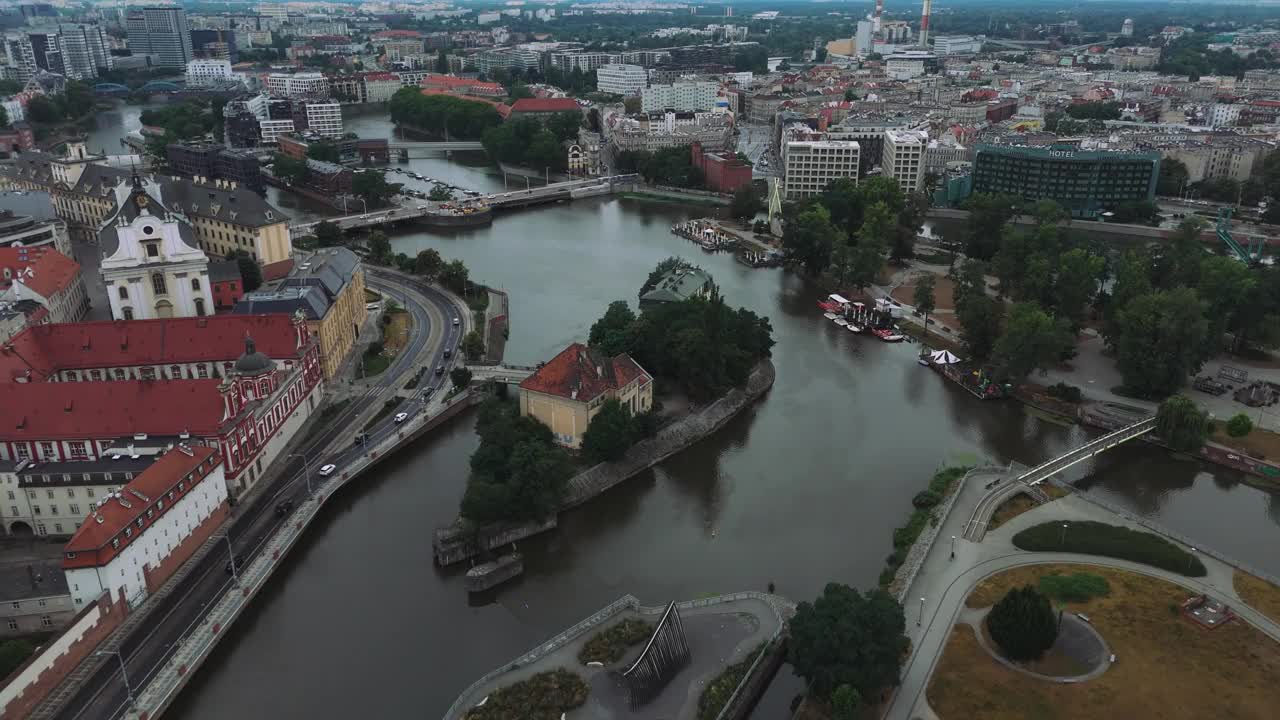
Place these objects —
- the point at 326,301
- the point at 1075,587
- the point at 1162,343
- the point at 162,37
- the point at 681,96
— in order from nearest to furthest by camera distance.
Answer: the point at 1075,587 < the point at 1162,343 < the point at 326,301 < the point at 681,96 < the point at 162,37

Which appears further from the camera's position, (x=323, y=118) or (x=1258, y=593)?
(x=323, y=118)

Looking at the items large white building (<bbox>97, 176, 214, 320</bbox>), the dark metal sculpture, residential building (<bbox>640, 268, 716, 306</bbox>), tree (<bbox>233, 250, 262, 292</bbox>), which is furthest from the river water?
large white building (<bbox>97, 176, 214, 320</bbox>)

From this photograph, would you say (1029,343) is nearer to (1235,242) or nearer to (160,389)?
(160,389)

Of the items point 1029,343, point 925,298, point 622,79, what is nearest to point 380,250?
point 925,298

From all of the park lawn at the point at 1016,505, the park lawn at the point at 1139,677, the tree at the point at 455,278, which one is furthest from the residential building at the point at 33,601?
the tree at the point at 455,278

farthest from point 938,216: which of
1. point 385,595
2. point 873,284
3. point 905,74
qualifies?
point 905,74

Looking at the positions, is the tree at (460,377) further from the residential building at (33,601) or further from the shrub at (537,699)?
the shrub at (537,699)
